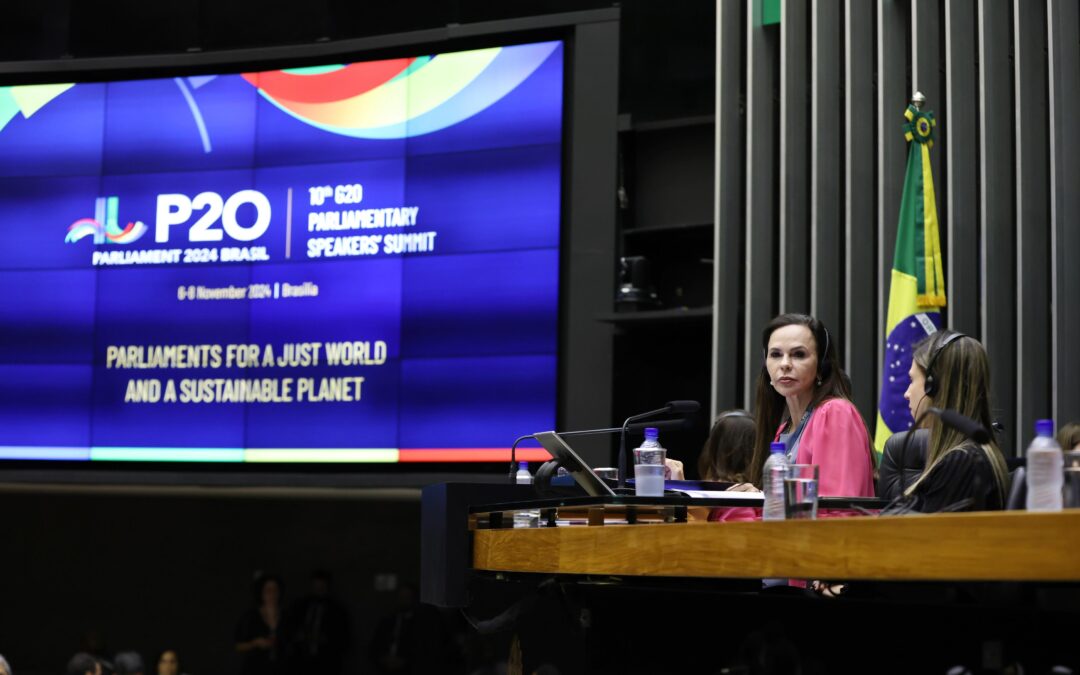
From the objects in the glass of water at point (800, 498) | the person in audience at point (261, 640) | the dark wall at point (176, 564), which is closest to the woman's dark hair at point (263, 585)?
the person in audience at point (261, 640)

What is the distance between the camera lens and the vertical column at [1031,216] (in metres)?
5.44

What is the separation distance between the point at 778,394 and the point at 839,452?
339 mm

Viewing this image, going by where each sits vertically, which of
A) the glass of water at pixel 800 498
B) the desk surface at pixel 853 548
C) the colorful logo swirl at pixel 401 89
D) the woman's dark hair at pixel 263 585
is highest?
the colorful logo swirl at pixel 401 89

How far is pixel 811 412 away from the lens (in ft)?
9.41

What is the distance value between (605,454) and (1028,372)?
79.6 inches

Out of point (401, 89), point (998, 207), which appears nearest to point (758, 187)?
point (998, 207)

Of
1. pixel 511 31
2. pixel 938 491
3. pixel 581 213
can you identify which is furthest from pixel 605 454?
pixel 938 491

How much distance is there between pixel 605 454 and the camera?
654 cm

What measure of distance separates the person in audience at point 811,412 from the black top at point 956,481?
0.46 m

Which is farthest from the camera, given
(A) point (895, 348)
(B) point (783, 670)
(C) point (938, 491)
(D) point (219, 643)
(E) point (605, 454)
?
(D) point (219, 643)

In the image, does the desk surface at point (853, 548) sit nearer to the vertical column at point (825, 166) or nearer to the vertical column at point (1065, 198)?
the vertical column at point (1065, 198)

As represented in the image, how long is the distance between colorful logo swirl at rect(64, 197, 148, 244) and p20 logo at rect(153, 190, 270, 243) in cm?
13

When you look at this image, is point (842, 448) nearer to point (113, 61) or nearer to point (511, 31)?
point (511, 31)

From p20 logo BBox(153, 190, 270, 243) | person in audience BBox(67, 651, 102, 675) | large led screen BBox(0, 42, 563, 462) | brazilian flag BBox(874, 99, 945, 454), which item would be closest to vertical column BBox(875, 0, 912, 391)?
brazilian flag BBox(874, 99, 945, 454)
